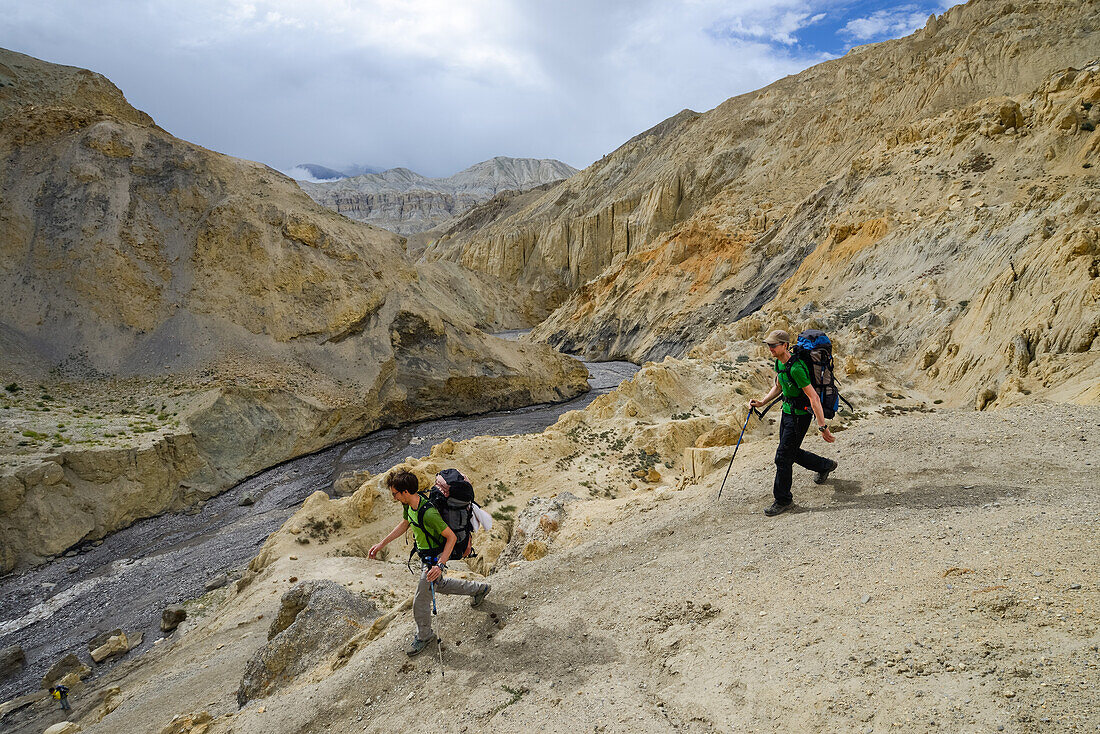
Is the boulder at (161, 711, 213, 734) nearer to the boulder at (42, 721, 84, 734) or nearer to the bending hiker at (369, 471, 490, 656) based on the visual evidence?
the bending hiker at (369, 471, 490, 656)

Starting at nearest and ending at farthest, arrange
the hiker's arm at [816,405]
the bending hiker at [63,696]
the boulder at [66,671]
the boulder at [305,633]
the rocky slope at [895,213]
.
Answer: the hiker's arm at [816,405] < the boulder at [305,633] < the bending hiker at [63,696] < the boulder at [66,671] < the rocky slope at [895,213]

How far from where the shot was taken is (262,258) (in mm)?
23562

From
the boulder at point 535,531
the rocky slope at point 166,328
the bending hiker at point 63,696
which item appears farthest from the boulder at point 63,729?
the rocky slope at point 166,328

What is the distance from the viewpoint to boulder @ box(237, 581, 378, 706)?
19.4 ft

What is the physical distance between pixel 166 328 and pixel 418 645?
21.8 metres

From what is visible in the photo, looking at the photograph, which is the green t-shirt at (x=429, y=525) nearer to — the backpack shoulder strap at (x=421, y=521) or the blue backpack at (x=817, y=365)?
the backpack shoulder strap at (x=421, y=521)

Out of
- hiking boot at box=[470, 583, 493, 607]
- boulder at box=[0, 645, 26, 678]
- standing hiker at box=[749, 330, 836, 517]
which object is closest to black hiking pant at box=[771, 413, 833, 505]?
standing hiker at box=[749, 330, 836, 517]

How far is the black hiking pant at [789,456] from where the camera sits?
5449 mm

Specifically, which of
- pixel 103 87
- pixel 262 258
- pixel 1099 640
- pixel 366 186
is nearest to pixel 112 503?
pixel 262 258

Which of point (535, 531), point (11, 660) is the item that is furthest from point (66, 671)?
point (535, 531)

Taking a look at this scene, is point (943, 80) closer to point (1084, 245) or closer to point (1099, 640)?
point (1084, 245)

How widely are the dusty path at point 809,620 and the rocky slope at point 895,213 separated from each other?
422cm

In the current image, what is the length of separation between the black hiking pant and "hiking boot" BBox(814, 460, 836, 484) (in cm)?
2

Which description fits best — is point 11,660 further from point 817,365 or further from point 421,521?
point 817,365
